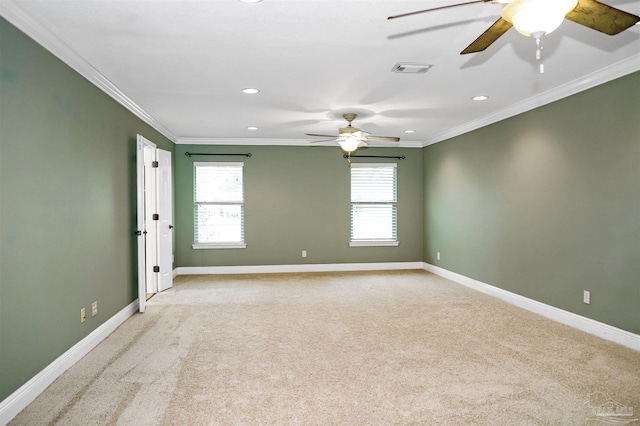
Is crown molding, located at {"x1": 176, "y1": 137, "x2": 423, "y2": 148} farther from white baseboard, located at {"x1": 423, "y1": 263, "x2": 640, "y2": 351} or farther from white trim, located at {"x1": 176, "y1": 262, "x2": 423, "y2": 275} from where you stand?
white baseboard, located at {"x1": 423, "y1": 263, "x2": 640, "y2": 351}

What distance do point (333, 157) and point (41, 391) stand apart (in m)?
5.99

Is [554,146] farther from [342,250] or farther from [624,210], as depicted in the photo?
[342,250]

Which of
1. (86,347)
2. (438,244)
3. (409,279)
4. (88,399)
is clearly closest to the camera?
(88,399)

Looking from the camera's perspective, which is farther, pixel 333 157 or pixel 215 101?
pixel 333 157

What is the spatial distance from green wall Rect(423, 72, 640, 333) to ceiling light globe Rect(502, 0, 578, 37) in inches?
110

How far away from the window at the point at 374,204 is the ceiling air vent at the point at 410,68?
4158 mm

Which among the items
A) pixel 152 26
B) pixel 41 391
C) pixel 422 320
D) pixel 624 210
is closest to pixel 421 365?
pixel 422 320

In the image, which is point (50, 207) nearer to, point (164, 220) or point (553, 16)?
point (164, 220)

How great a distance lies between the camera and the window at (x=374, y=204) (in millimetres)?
7988

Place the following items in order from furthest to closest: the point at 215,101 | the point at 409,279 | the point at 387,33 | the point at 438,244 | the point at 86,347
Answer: the point at 438,244 < the point at 409,279 < the point at 215,101 < the point at 86,347 < the point at 387,33

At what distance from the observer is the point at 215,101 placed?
4867 millimetres

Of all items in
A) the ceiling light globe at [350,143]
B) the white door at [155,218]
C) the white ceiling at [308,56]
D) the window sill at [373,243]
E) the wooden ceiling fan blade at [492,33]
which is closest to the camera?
the wooden ceiling fan blade at [492,33]

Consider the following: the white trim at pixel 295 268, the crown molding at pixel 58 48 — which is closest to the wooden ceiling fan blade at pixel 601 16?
the crown molding at pixel 58 48

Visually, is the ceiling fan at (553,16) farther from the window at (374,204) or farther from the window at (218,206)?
the window at (218,206)
